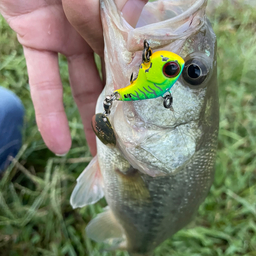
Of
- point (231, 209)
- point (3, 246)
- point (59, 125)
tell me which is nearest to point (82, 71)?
point (59, 125)

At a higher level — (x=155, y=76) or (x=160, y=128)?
(x=155, y=76)

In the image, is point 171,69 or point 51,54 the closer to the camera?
point 171,69

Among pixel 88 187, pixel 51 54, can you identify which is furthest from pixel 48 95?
pixel 88 187

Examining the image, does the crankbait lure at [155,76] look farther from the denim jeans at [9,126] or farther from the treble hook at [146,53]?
the denim jeans at [9,126]

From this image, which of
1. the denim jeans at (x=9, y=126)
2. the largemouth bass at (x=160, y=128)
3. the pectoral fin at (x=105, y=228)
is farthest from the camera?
the denim jeans at (x=9, y=126)

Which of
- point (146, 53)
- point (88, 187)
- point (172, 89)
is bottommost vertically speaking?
point (88, 187)

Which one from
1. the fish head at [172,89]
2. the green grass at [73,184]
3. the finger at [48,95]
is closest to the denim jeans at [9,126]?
the green grass at [73,184]

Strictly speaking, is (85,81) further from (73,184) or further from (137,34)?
(73,184)
